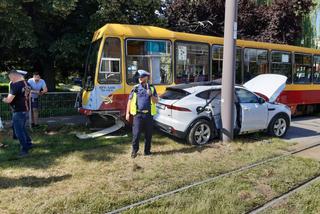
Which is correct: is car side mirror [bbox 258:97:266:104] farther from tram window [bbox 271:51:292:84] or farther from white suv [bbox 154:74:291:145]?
tram window [bbox 271:51:292:84]

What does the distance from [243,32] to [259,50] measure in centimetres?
798

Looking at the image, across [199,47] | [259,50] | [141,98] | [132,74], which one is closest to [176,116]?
[141,98]

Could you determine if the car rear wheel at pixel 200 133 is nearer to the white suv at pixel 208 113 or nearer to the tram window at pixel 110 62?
the white suv at pixel 208 113

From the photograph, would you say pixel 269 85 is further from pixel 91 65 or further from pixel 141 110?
pixel 91 65

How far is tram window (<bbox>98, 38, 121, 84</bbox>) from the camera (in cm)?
952

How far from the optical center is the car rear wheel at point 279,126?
979cm

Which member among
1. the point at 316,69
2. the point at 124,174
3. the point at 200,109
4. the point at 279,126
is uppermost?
the point at 316,69

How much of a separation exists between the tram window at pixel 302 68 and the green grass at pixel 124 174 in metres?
6.14

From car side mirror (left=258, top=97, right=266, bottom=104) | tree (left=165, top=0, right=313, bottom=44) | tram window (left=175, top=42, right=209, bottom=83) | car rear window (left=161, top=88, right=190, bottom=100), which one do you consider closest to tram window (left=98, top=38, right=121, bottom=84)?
car rear window (left=161, top=88, right=190, bottom=100)

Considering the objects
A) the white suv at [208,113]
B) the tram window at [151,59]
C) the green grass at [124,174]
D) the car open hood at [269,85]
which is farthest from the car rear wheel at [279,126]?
the tram window at [151,59]

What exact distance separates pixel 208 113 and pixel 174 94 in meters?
0.98

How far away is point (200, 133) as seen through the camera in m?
8.69

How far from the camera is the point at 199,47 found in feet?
36.3

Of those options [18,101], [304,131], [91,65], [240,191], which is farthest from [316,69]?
[18,101]
